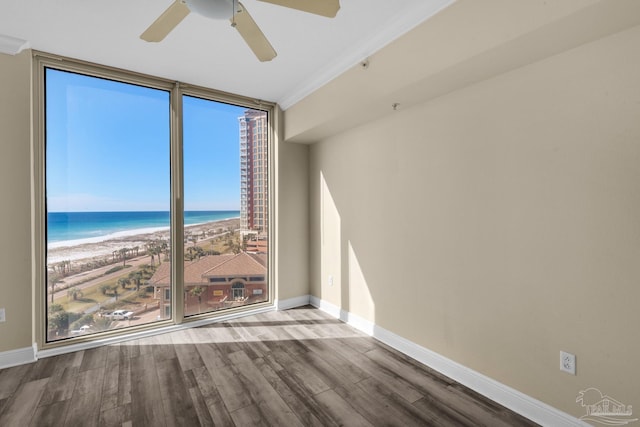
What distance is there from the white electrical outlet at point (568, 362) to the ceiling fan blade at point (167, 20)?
2.80m

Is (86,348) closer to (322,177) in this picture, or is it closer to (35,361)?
(35,361)

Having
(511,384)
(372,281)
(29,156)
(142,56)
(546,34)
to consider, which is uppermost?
(142,56)

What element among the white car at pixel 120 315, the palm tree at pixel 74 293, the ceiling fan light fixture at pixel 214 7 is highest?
the ceiling fan light fixture at pixel 214 7

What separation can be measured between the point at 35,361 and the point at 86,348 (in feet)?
1.12

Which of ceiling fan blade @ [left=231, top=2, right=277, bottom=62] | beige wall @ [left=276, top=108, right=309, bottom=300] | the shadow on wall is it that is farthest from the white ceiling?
the shadow on wall

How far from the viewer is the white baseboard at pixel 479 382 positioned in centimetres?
174

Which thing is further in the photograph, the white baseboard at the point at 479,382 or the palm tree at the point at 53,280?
the palm tree at the point at 53,280

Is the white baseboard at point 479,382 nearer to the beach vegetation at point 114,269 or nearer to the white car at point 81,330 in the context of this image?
the beach vegetation at point 114,269

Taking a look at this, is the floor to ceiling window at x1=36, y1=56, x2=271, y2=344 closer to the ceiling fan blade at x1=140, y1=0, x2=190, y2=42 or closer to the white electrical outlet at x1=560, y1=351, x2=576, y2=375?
the ceiling fan blade at x1=140, y1=0, x2=190, y2=42

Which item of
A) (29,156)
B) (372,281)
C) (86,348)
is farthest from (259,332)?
(29,156)

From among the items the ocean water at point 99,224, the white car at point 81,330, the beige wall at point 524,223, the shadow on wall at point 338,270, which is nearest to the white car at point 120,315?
the white car at point 81,330

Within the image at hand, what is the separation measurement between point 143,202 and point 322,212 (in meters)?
1.97

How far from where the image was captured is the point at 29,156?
98.5 inches

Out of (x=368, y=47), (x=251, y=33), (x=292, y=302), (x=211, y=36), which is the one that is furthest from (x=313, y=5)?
(x=292, y=302)
